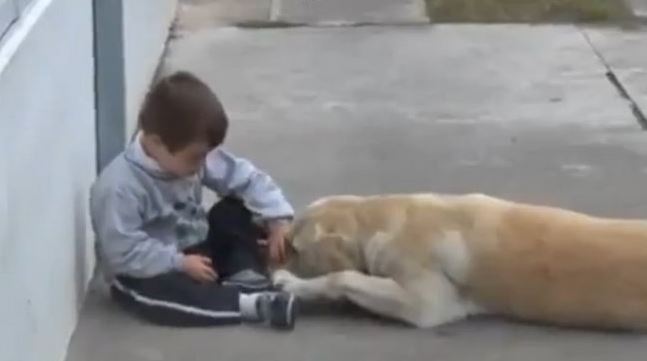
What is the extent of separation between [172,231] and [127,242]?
0.81ft

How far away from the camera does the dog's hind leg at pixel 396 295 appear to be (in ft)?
15.4

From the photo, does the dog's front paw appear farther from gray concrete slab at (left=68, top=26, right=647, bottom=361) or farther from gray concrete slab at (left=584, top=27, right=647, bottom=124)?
gray concrete slab at (left=584, top=27, right=647, bottom=124)

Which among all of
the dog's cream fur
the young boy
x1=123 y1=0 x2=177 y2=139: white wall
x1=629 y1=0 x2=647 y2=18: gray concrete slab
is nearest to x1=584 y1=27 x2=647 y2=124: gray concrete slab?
x1=629 y1=0 x2=647 y2=18: gray concrete slab

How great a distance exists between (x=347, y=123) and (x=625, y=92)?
133cm

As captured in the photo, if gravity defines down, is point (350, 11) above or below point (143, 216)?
below

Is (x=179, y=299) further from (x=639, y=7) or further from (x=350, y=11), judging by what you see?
(x=639, y=7)

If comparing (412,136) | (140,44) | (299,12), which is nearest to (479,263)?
(412,136)

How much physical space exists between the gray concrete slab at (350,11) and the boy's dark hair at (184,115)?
441 cm

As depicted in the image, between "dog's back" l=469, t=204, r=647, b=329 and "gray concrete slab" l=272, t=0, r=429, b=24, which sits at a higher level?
"dog's back" l=469, t=204, r=647, b=329

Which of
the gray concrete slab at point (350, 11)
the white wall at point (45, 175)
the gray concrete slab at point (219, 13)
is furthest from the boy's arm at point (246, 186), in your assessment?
the gray concrete slab at point (350, 11)

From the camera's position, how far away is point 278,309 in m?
4.75

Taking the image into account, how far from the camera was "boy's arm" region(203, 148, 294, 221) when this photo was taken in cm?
502

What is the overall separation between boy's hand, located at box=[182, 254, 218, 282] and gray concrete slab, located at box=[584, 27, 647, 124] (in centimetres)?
294

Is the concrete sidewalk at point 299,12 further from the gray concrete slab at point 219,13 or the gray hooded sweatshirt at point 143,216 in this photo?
the gray hooded sweatshirt at point 143,216
